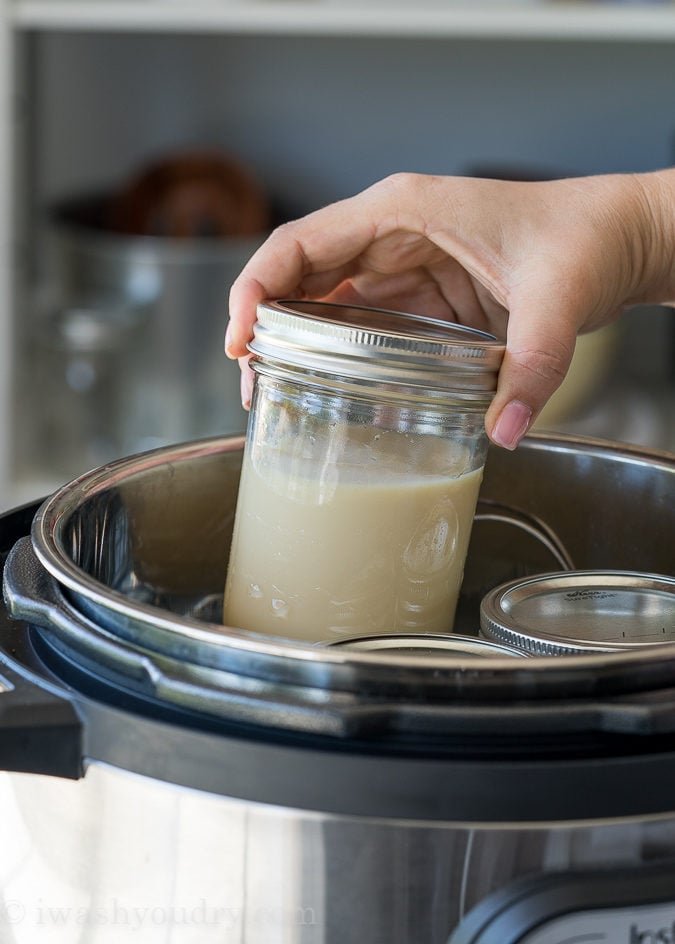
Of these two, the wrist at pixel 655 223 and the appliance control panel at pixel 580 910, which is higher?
the wrist at pixel 655 223

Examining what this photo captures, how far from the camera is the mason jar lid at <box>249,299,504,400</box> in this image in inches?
17.9

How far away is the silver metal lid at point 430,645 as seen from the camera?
1.49ft

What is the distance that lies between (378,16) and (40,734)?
117 centimetres

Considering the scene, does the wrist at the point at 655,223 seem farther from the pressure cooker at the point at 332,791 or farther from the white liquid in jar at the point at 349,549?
the pressure cooker at the point at 332,791

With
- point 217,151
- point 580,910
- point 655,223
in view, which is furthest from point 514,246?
point 217,151

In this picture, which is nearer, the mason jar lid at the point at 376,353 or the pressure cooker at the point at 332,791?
the pressure cooker at the point at 332,791

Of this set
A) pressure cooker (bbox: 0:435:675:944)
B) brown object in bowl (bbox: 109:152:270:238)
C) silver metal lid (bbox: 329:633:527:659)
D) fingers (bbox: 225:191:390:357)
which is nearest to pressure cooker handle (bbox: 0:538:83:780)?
pressure cooker (bbox: 0:435:675:944)

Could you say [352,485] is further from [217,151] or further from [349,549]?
[217,151]

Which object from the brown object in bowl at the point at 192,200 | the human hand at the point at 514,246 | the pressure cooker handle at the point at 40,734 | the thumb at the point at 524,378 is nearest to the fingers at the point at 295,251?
the human hand at the point at 514,246

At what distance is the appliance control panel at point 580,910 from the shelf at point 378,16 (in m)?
1.18

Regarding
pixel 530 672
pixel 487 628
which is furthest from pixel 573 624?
pixel 530 672

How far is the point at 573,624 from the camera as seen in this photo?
507 millimetres

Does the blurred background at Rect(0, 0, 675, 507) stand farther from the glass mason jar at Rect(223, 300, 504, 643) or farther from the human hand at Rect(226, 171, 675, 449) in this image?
the glass mason jar at Rect(223, 300, 504, 643)

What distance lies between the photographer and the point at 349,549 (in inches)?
19.6
